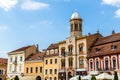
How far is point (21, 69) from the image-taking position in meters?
75.4

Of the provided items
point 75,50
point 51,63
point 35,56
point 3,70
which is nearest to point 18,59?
point 35,56

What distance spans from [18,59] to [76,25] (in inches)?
894

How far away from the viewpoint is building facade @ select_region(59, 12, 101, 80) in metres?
57.5

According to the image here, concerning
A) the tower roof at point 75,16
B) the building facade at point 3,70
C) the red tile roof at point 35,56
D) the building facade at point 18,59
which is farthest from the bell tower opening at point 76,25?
the building facade at point 3,70

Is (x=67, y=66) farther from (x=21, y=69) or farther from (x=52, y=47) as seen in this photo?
(x=21, y=69)

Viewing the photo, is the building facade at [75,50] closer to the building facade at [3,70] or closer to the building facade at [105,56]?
the building facade at [105,56]

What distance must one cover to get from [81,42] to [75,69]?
600 cm

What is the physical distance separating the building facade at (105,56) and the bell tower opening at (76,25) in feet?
21.5

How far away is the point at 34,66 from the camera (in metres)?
71.2

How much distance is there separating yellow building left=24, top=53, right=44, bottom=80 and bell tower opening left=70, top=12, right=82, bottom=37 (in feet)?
40.0

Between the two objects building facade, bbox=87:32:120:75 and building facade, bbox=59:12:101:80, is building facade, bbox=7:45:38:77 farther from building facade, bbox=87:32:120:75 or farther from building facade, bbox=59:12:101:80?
building facade, bbox=87:32:120:75

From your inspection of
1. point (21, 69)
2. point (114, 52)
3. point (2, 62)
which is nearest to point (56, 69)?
point (21, 69)

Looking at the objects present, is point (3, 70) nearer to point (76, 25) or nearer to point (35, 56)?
point (35, 56)

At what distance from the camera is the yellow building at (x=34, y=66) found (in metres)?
69.6
